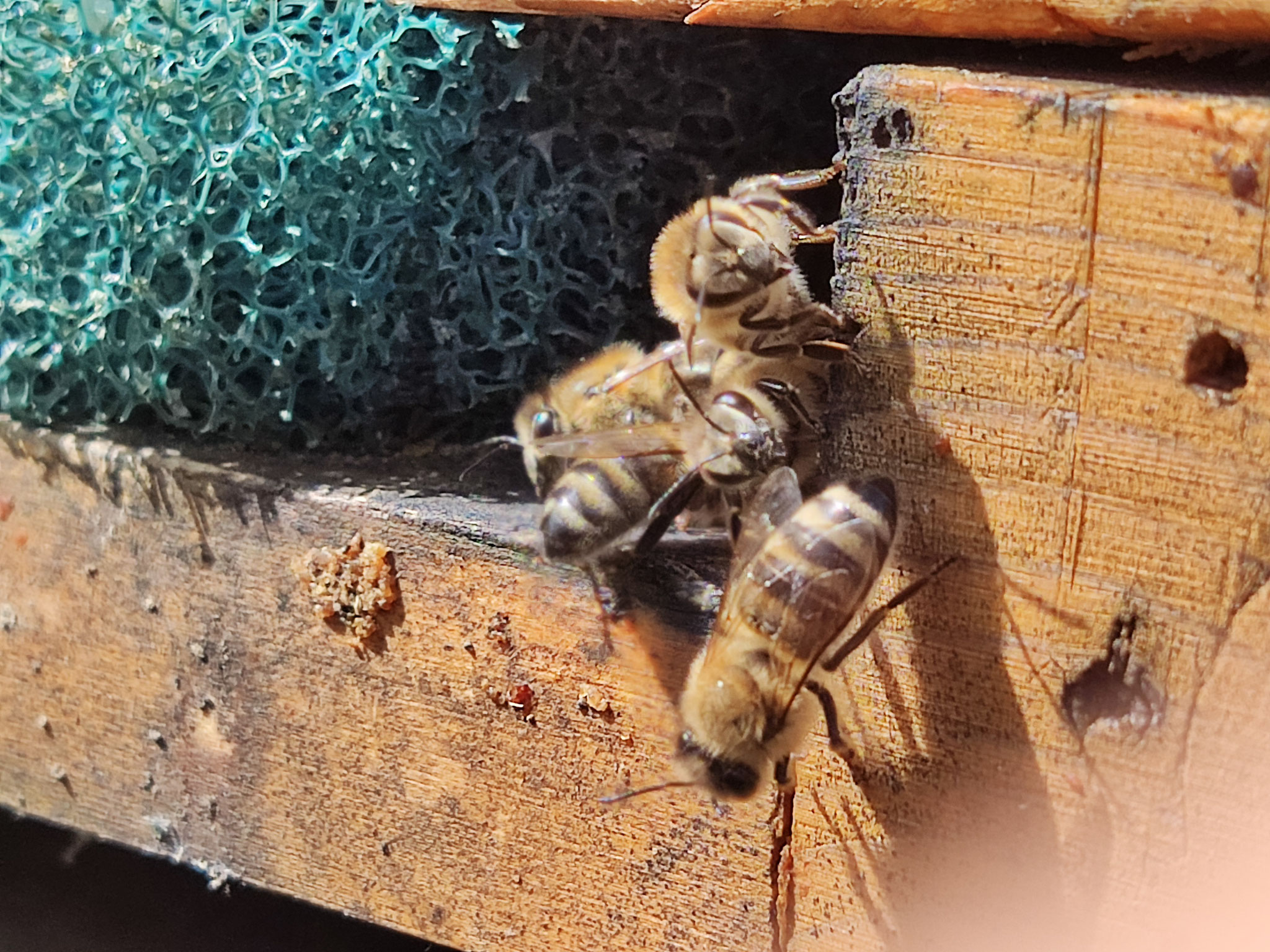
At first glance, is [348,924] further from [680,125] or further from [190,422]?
[680,125]

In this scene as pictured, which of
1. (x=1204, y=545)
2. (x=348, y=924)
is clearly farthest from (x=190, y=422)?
(x=1204, y=545)

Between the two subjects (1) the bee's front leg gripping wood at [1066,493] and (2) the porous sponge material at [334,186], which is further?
(2) the porous sponge material at [334,186]

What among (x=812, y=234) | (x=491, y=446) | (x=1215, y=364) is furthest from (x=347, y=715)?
(x=1215, y=364)

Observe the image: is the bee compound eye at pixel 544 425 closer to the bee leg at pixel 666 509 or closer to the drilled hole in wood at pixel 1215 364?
the bee leg at pixel 666 509

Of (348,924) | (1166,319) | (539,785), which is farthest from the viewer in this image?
(348,924)

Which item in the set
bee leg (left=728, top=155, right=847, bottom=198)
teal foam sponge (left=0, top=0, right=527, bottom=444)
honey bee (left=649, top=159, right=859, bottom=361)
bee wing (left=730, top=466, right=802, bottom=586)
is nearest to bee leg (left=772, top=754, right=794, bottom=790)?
bee wing (left=730, top=466, right=802, bottom=586)

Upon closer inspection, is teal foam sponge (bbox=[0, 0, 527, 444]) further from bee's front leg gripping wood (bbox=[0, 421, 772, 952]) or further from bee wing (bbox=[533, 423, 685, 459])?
bee wing (bbox=[533, 423, 685, 459])

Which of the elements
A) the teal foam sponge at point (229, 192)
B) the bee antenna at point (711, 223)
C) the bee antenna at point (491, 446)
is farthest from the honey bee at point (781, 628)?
the teal foam sponge at point (229, 192)
